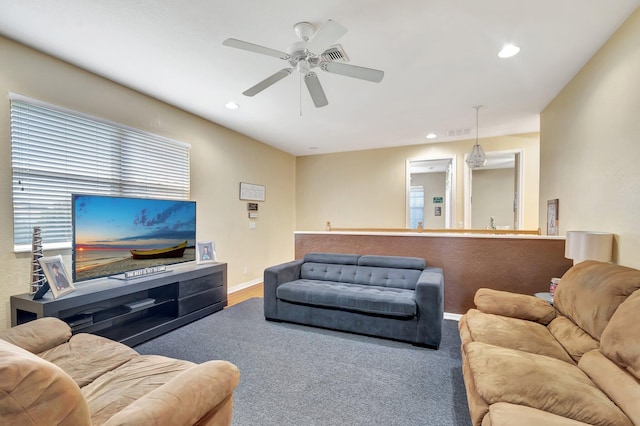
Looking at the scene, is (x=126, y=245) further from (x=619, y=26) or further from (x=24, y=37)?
(x=619, y=26)

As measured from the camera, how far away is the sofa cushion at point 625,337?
4.25 ft

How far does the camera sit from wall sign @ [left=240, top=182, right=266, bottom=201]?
5.10 m

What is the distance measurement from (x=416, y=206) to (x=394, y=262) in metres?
2.99

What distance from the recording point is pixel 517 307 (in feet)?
7.58

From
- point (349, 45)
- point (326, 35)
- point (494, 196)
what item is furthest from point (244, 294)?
point (494, 196)

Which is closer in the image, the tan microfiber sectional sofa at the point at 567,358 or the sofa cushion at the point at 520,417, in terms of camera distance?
the sofa cushion at the point at 520,417

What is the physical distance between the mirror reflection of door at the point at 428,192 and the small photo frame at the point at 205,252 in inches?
149

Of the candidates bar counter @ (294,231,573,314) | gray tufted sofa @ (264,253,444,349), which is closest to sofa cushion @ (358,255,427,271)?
gray tufted sofa @ (264,253,444,349)

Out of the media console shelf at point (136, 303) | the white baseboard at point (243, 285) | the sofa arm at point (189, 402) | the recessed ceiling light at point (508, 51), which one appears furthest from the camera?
the white baseboard at point (243, 285)

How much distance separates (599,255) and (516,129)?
3.20 metres

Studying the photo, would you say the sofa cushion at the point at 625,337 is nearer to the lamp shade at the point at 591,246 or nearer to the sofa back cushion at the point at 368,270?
the lamp shade at the point at 591,246

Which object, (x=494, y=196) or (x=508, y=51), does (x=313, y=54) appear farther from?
(x=494, y=196)

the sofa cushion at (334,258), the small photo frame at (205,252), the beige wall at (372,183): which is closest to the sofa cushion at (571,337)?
the sofa cushion at (334,258)

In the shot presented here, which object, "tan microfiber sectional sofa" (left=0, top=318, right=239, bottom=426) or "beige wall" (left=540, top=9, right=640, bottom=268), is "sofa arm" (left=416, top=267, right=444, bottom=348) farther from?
"tan microfiber sectional sofa" (left=0, top=318, right=239, bottom=426)
